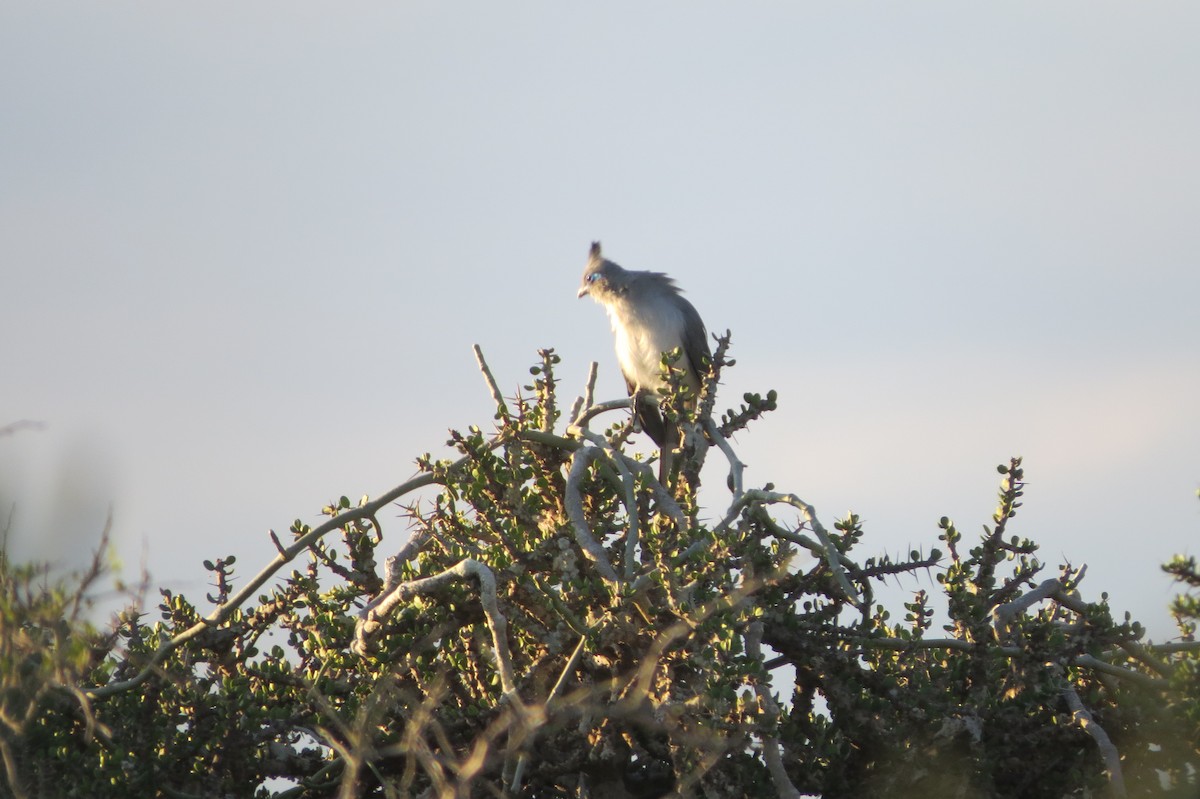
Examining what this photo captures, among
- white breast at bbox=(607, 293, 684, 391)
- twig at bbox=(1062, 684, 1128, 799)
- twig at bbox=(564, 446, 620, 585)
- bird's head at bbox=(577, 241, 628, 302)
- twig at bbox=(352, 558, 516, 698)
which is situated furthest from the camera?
bird's head at bbox=(577, 241, 628, 302)

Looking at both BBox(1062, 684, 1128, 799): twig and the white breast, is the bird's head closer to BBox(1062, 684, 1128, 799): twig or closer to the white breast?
the white breast

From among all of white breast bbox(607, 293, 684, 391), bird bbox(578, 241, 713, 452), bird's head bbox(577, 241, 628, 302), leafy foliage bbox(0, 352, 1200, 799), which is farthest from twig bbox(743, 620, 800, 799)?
bird's head bbox(577, 241, 628, 302)

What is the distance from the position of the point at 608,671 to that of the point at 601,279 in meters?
6.89

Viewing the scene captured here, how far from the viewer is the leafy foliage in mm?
3727

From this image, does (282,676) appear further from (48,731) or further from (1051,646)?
(1051,646)

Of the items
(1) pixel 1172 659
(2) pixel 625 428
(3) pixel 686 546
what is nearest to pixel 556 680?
(3) pixel 686 546

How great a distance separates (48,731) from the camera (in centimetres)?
409

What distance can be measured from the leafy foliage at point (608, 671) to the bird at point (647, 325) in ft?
16.1

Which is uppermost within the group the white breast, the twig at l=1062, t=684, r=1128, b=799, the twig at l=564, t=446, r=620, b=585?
the white breast

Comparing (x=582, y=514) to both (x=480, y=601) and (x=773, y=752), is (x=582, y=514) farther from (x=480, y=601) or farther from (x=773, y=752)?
(x=773, y=752)

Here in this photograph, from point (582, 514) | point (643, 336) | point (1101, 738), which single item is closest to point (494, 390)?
point (582, 514)

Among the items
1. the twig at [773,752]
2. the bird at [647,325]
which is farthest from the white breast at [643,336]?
the twig at [773,752]

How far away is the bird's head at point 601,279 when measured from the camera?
10.5m

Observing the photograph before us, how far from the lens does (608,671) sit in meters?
3.95
